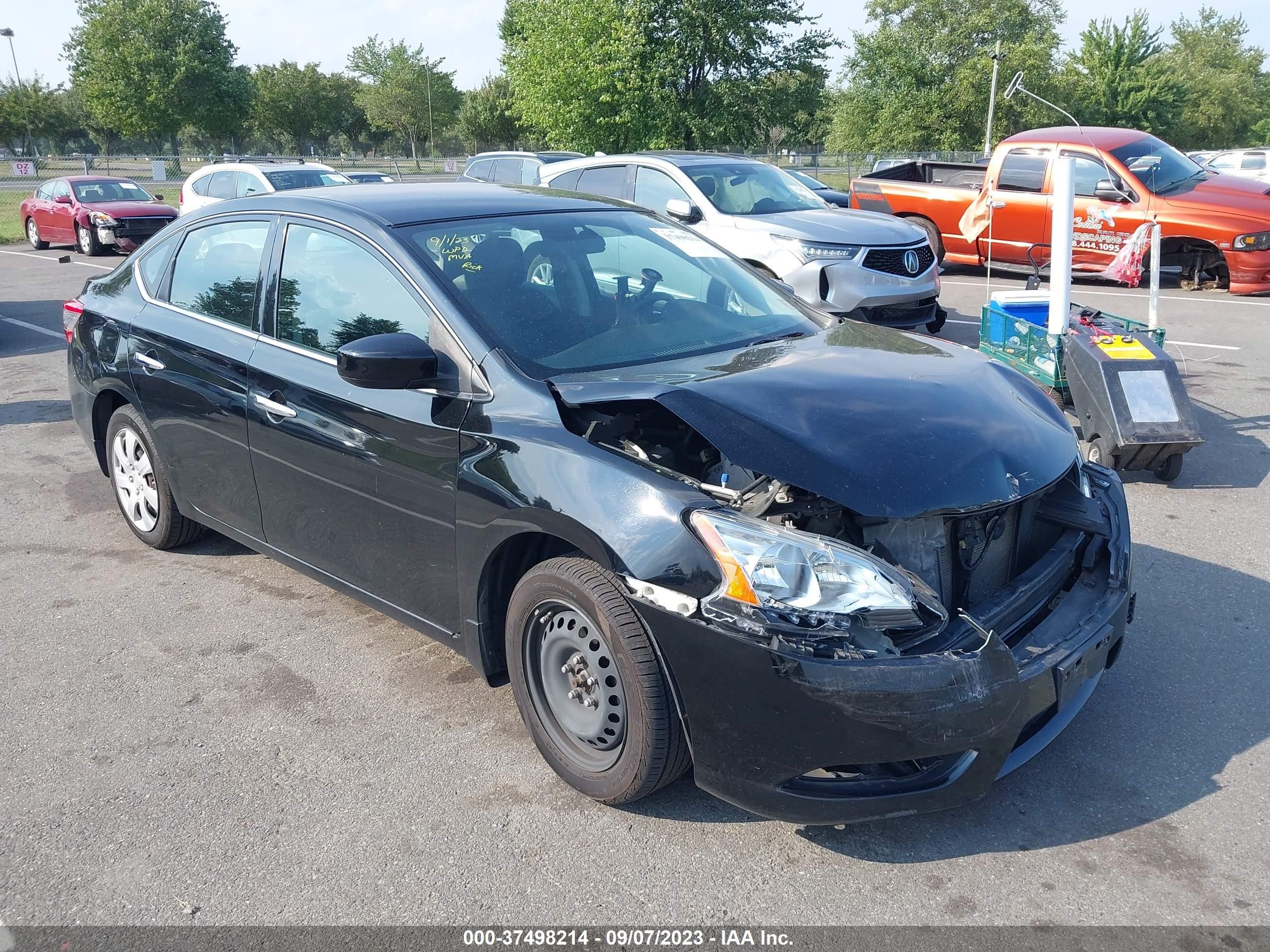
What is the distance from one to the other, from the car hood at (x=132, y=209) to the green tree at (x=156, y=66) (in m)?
36.5

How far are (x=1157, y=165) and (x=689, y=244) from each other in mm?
Answer: 10867

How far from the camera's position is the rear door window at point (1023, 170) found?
13.4m

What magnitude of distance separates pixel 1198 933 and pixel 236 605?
12.3 ft

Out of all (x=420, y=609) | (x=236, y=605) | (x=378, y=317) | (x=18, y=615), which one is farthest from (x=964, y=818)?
(x=18, y=615)

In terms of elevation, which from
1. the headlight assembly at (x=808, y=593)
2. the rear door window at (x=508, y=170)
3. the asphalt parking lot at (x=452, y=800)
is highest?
the rear door window at (x=508, y=170)

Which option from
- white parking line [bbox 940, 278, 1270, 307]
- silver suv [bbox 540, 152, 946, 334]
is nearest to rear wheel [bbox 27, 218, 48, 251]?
silver suv [bbox 540, 152, 946, 334]

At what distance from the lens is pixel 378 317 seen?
3637 millimetres

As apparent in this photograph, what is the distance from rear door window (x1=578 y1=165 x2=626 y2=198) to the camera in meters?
10.8

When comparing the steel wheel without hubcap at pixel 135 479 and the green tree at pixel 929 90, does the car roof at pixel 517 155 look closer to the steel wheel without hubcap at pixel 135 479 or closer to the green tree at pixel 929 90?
the steel wheel without hubcap at pixel 135 479

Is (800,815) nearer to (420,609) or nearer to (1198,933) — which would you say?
(1198,933)

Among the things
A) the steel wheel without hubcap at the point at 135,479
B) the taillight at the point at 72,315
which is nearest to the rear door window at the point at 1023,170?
the taillight at the point at 72,315

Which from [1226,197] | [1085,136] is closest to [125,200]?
[1085,136]

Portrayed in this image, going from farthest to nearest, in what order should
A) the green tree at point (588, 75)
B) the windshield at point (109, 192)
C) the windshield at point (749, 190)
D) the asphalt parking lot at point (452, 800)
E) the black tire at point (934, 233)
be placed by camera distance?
1. the green tree at point (588, 75)
2. the windshield at point (109, 192)
3. the black tire at point (934, 233)
4. the windshield at point (749, 190)
5. the asphalt parking lot at point (452, 800)

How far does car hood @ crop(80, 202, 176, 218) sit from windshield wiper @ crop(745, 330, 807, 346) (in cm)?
1754
